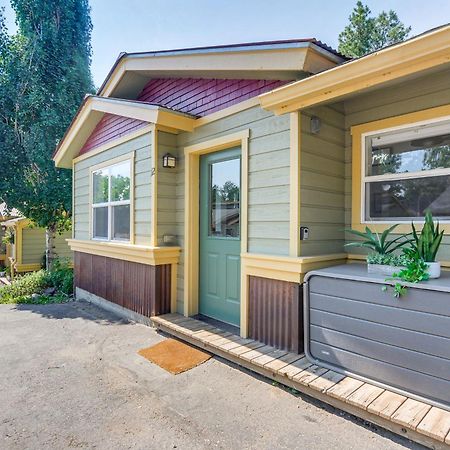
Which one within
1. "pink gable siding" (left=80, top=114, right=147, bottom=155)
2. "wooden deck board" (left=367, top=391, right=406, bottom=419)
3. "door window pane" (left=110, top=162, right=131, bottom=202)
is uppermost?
"pink gable siding" (left=80, top=114, right=147, bottom=155)

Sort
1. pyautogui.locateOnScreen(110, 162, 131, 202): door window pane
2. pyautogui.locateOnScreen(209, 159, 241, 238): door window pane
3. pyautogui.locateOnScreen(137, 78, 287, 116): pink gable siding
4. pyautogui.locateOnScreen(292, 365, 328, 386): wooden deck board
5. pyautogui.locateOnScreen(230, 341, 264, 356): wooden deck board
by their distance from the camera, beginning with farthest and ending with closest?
1. pyautogui.locateOnScreen(110, 162, 131, 202): door window pane
2. pyautogui.locateOnScreen(209, 159, 241, 238): door window pane
3. pyautogui.locateOnScreen(137, 78, 287, 116): pink gable siding
4. pyautogui.locateOnScreen(230, 341, 264, 356): wooden deck board
5. pyautogui.locateOnScreen(292, 365, 328, 386): wooden deck board

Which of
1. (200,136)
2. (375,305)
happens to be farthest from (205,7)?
(375,305)

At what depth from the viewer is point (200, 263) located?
4535mm

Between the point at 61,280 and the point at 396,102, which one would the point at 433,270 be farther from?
the point at 61,280

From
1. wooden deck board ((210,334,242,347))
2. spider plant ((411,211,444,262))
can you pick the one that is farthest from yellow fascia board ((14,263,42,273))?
spider plant ((411,211,444,262))

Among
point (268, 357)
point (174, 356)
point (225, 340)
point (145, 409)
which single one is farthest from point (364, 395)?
point (174, 356)

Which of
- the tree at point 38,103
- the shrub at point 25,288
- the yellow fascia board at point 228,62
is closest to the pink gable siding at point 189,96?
the yellow fascia board at point 228,62

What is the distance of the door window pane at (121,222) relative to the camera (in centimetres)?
530

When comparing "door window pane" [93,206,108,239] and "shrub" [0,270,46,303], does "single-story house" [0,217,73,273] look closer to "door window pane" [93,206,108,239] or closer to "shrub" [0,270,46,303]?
"shrub" [0,270,46,303]

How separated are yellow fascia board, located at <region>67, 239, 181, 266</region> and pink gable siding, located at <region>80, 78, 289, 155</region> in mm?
1803

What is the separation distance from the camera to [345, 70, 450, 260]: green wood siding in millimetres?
2920

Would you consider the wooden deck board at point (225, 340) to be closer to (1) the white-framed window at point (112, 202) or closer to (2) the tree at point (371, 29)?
(1) the white-framed window at point (112, 202)

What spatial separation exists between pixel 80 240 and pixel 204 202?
3.54m

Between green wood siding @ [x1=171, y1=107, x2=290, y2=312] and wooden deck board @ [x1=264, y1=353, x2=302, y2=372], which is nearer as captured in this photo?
wooden deck board @ [x1=264, y1=353, x2=302, y2=372]
